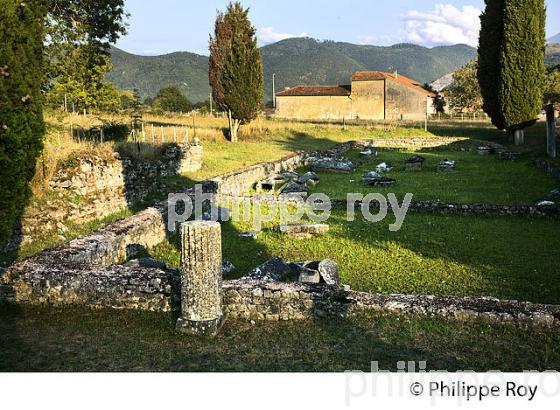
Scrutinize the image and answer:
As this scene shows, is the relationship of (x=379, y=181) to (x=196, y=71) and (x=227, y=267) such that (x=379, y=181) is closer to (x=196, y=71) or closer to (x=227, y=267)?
(x=227, y=267)

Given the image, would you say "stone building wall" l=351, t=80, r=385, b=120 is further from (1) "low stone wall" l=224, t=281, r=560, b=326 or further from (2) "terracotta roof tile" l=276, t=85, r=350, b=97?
(1) "low stone wall" l=224, t=281, r=560, b=326

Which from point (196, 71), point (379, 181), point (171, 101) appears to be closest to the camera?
point (379, 181)

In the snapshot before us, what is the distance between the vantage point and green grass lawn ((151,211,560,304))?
8016mm

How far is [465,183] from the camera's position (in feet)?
60.4

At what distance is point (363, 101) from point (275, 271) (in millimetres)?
52344

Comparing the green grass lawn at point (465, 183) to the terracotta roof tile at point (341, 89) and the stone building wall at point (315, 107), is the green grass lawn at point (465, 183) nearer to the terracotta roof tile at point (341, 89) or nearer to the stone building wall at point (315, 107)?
the terracotta roof tile at point (341, 89)

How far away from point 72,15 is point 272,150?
12.7m

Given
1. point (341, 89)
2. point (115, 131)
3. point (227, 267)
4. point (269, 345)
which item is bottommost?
point (269, 345)

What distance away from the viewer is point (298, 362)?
5348 mm

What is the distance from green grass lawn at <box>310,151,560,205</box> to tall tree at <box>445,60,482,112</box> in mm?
34058

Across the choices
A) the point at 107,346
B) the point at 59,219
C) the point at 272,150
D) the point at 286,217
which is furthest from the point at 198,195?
the point at 272,150

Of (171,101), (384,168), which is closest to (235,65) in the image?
(384,168)

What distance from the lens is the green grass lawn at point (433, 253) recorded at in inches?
316

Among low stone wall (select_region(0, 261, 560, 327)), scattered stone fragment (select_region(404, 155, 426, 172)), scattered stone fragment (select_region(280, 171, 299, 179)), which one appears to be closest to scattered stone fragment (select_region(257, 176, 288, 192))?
scattered stone fragment (select_region(280, 171, 299, 179))
